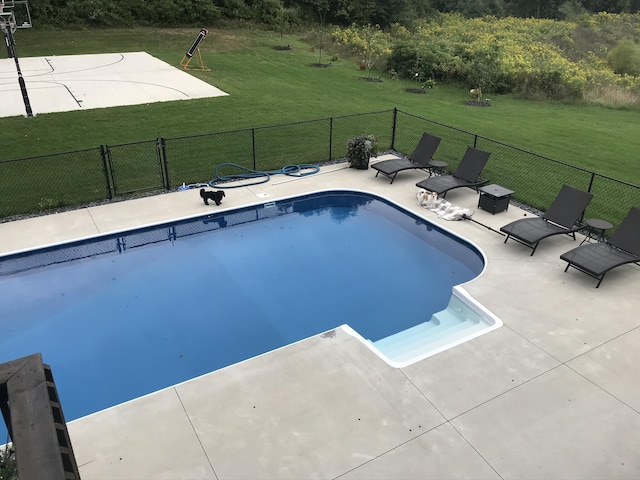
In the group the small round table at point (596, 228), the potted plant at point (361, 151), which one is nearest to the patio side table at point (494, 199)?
the small round table at point (596, 228)

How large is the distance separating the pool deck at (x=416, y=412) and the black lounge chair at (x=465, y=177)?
14.2ft

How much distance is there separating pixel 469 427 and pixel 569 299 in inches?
145

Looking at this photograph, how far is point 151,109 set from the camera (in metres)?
19.6

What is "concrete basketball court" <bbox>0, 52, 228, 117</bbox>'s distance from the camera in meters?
20.3

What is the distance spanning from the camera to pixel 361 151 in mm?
14344

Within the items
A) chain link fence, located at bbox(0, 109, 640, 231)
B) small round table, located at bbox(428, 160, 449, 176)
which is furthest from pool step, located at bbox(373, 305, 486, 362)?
small round table, located at bbox(428, 160, 449, 176)

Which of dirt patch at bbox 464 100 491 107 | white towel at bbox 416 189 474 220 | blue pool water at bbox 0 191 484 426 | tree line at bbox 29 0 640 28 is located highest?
tree line at bbox 29 0 640 28

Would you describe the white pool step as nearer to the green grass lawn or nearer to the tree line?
the green grass lawn

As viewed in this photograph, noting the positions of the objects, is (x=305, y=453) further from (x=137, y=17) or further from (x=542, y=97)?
(x=137, y=17)

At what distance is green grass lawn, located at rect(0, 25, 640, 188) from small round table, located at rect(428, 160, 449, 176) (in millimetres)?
3793

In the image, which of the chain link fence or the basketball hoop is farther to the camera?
the basketball hoop

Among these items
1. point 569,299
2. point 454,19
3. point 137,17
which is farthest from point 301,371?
point 454,19

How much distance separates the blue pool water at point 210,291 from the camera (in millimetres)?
8031

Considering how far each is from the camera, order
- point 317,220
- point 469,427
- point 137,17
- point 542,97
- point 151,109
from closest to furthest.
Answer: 1. point 469,427
2. point 317,220
3. point 151,109
4. point 542,97
5. point 137,17
